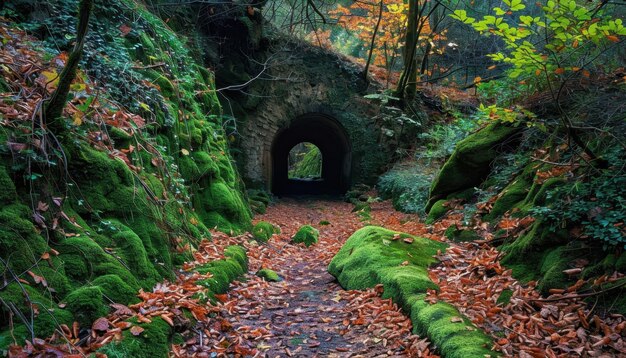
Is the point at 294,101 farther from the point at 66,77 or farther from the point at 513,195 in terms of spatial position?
the point at 66,77

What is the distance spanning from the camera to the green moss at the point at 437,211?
27.8ft

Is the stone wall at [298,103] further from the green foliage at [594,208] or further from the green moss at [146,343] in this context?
the green moss at [146,343]

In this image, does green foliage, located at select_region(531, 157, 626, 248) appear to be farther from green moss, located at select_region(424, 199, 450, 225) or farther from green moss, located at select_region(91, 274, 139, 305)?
green moss, located at select_region(91, 274, 139, 305)

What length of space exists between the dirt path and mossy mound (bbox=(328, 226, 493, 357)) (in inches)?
6.2

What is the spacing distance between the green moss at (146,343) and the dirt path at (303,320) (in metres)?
0.32

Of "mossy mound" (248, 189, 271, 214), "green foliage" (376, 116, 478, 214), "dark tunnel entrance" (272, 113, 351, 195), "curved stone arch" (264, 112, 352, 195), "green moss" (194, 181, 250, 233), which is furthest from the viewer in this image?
"dark tunnel entrance" (272, 113, 351, 195)

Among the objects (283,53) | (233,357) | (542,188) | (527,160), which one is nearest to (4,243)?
(233,357)

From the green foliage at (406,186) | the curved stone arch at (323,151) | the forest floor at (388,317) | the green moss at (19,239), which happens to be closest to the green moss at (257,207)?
the curved stone arch at (323,151)

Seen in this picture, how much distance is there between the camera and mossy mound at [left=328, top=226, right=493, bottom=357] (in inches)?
144

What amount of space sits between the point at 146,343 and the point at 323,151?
20861mm

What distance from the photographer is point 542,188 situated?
219 inches

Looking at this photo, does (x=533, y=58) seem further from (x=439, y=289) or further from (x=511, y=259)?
(x=439, y=289)

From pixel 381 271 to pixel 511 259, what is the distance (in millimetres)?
1574

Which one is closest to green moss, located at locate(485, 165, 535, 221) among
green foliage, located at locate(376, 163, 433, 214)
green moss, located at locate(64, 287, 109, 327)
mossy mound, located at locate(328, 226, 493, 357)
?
mossy mound, located at locate(328, 226, 493, 357)
